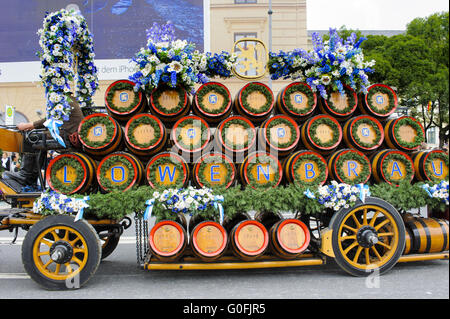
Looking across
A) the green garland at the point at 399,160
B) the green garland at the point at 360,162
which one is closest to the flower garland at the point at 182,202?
the green garland at the point at 360,162

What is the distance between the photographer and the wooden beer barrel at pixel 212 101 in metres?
4.11

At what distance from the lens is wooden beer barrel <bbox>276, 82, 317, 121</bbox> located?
13.9ft

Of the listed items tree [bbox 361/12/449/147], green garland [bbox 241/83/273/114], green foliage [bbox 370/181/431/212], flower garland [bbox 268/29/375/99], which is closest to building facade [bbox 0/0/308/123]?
tree [bbox 361/12/449/147]

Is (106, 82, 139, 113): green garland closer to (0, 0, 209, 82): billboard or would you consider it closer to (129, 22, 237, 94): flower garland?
(129, 22, 237, 94): flower garland

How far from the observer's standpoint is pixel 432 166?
423 cm

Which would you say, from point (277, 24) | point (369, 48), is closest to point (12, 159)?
point (277, 24)

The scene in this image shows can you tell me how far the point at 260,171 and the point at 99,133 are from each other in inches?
74.2

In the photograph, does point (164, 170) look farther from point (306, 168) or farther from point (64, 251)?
point (306, 168)

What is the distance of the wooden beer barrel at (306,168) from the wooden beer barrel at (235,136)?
517mm

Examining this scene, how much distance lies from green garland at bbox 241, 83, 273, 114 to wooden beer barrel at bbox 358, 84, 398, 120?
3.97ft

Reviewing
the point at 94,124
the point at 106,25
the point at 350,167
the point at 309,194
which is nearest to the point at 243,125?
the point at 309,194

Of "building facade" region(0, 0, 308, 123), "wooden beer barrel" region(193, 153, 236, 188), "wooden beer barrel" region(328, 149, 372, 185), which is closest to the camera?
"wooden beer barrel" region(193, 153, 236, 188)

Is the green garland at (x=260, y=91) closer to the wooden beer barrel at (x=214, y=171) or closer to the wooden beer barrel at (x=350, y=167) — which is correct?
the wooden beer barrel at (x=214, y=171)

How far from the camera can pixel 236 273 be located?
430 cm
